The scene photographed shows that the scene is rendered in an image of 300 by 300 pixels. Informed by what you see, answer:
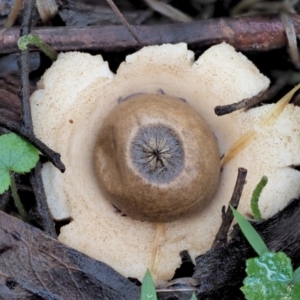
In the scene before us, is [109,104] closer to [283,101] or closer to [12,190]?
[12,190]

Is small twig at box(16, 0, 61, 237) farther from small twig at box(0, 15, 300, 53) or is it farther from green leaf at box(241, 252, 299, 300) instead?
green leaf at box(241, 252, 299, 300)

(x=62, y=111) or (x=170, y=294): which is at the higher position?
(x=62, y=111)

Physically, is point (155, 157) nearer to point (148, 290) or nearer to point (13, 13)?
point (148, 290)

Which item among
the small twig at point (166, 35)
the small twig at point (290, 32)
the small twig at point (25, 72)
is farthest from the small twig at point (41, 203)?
the small twig at point (290, 32)

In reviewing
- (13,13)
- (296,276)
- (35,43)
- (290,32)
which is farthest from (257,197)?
(13,13)

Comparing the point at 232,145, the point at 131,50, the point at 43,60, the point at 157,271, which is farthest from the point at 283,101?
the point at 43,60

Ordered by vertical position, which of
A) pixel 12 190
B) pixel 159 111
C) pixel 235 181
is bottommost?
pixel 235 181

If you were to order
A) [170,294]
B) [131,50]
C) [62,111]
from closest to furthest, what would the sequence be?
[170,294], [62,111], [131,50]
